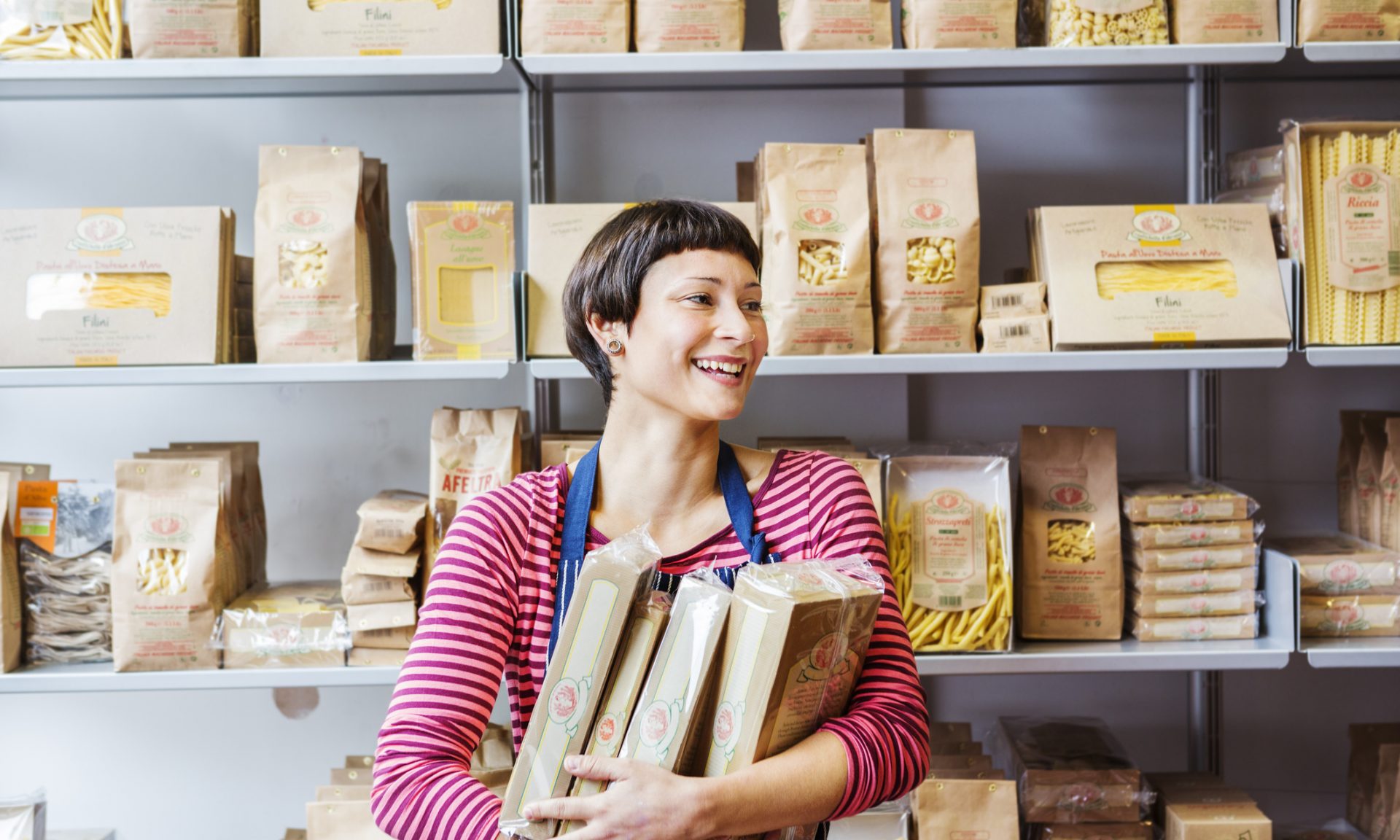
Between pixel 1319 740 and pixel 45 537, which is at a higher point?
pixel 45 537

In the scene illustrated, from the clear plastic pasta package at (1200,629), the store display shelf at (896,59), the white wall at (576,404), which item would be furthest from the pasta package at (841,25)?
the clear plastic pasta package at (1200,629)

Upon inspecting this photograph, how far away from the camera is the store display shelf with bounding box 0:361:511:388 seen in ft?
6.15

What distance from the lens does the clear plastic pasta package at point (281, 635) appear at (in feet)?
6.32

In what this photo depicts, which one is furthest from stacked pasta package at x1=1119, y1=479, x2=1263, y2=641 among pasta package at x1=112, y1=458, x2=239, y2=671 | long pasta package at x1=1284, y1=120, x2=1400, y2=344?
pasta package at x1=112, y1=458, x2=239, y2=671

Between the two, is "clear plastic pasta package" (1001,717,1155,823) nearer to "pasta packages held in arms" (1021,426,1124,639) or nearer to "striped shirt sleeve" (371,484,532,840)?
"pasta packages held in arms" (1021,426,1124,639)

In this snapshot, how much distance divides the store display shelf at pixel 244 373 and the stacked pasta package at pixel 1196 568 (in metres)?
1.24

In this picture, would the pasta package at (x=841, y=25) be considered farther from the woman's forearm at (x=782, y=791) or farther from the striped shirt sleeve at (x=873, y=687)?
the woman's forearm at (x=782, y=791)

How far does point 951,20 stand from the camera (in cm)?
192

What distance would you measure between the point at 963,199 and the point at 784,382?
2.00ft

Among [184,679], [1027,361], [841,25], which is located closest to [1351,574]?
[1027,361]

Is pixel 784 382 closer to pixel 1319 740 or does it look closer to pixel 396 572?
pixel 396 572

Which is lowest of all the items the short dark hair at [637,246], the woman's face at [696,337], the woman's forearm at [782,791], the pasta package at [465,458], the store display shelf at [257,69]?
the woman's forearm at [782,791]

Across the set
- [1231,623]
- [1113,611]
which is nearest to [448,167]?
[1113,611]

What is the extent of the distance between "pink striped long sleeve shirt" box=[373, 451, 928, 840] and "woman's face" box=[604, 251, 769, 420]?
0.49ft
